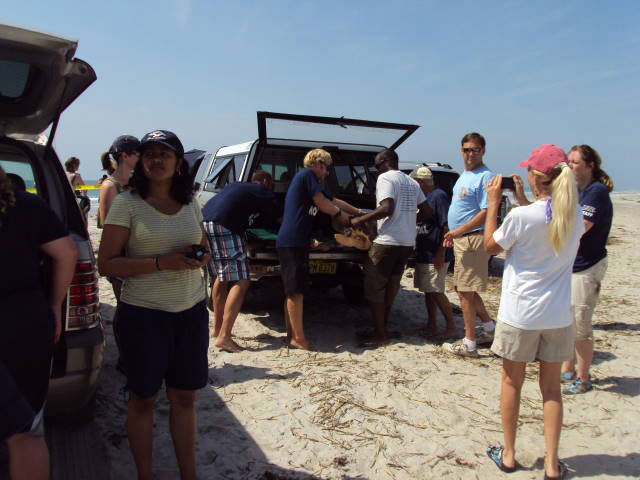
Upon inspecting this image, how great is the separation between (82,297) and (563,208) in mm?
2441

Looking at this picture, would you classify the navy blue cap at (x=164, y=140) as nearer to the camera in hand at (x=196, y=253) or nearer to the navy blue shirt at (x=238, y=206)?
the camera in hand at (x=196, y=253)

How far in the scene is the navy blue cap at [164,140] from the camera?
2.28 metres

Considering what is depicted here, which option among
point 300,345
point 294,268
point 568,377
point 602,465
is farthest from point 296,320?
point 602,465

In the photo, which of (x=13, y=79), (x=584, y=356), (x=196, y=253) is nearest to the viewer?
(x=196, y=253)

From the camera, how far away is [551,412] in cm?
Answer: 261

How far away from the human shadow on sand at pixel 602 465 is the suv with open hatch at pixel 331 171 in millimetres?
2615

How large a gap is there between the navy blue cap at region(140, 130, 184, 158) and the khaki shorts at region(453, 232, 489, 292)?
2942 mm

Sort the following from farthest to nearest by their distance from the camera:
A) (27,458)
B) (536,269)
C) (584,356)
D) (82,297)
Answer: (584,356) → (536,269) → (82,297) → (27,458)

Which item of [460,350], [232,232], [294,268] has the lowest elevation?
[460,350]

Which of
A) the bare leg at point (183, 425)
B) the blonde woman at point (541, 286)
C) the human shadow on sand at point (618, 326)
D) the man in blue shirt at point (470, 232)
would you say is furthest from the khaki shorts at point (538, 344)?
the human shadow on sand at point (618, 326)

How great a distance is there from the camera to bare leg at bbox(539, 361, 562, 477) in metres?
2.59

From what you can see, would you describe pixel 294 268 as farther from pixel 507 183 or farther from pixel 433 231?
pixel 507 183

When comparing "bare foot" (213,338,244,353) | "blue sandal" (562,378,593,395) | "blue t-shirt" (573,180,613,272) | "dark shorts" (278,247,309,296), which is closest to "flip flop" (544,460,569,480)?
"blue sandal" (562,378,593,395)

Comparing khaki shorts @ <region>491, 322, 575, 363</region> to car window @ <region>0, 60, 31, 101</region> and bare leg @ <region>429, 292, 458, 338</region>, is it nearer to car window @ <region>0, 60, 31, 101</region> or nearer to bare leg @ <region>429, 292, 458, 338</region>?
bare leg @ <region>429, 292, 458, 338</region>
